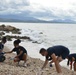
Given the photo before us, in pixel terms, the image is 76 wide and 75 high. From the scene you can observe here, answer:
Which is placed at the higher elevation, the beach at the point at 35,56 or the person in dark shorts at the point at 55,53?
the person in dark shorts at the point at 55,53

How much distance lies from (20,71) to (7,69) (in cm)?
50

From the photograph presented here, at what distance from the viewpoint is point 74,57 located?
1236 cm

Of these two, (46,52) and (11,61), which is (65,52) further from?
(11,61)

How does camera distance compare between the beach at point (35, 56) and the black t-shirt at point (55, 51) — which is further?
the beach at point (35, 56)

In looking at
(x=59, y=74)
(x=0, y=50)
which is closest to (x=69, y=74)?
(x=59, y=74)

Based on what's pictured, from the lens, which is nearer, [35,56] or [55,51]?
[55,51]

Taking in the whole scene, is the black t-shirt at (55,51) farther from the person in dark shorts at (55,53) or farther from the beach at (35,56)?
the beach at (35,56)

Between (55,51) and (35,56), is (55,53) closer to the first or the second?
(55,51)

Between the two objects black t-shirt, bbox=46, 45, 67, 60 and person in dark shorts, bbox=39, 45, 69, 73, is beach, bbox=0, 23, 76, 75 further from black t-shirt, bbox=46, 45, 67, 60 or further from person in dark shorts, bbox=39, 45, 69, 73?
black t-shirt, bbox=46, 45, 67, 60

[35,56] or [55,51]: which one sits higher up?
[55,51]

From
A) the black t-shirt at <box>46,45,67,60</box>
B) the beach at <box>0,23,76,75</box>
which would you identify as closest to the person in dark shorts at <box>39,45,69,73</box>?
the black t-shirt at <box>46,45,67,60</box>

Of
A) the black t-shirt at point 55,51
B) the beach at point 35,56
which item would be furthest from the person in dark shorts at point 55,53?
the beach at point 35,56

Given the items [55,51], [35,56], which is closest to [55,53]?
[55,51]

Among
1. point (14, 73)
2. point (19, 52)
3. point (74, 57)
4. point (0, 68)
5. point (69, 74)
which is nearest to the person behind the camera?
point (14, 73)
